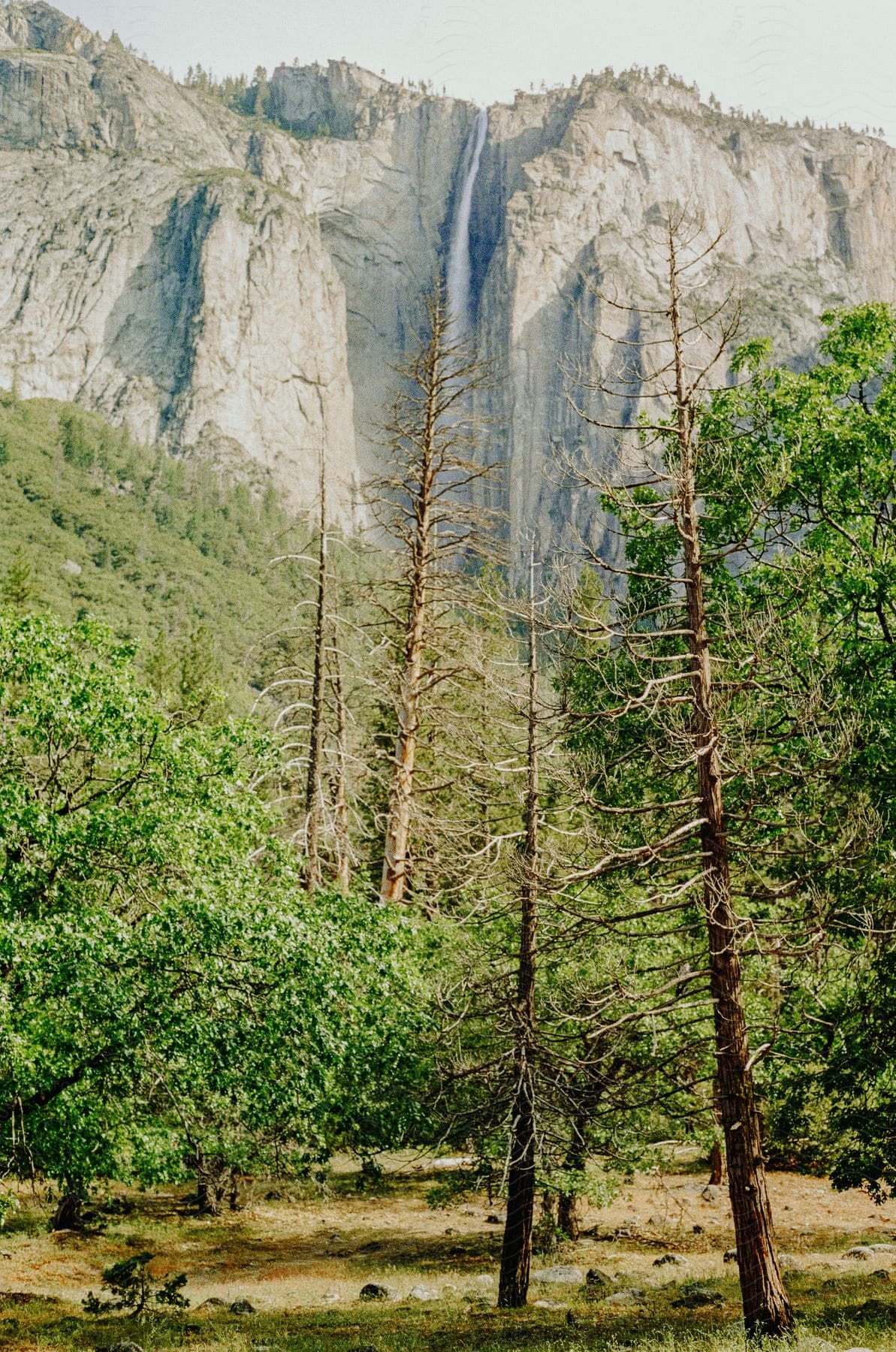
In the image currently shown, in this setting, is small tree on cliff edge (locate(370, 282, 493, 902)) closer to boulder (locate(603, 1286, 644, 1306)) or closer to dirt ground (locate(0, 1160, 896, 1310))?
dirt ground (locate(0, 1160, 896, 1310))

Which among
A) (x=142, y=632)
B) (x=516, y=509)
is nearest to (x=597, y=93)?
(x=516, y=509)

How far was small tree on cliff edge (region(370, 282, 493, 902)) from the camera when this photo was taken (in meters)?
16.1

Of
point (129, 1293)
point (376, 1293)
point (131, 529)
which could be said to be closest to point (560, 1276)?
point (376, 1293)

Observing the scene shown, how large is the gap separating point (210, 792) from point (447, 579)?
6.12 metres

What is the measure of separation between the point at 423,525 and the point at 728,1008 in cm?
1043

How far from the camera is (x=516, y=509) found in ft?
494

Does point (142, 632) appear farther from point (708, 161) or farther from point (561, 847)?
point (708, 161)

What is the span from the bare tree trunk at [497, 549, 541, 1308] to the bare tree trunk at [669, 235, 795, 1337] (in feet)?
6.96

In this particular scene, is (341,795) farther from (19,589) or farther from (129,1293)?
(19,589)

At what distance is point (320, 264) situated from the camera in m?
186

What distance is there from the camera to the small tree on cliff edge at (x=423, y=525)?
16078 mm

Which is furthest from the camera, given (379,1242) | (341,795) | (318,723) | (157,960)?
(379,1242)

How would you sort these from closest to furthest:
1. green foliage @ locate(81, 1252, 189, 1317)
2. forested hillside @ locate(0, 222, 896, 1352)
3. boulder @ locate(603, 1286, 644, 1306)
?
forested hillside @ locate(0, 222, 896, 1352)
green foliage @ locate(81, 1252, 189, 1317)
boulder @ locate(603, 1286, 644, 1306)

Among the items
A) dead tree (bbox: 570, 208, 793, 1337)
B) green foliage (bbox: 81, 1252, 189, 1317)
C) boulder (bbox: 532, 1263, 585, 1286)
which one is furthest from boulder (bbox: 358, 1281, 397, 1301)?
dead tree (bbox: 570, 208, 793, 1337)
